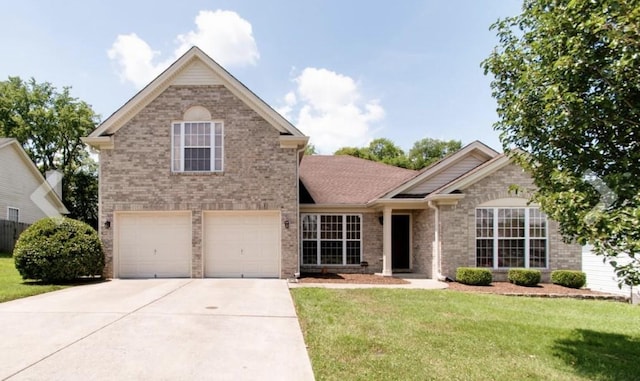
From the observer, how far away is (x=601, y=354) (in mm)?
6020

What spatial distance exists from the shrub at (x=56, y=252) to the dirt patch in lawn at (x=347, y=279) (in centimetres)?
716

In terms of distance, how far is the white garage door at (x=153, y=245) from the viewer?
13781mm

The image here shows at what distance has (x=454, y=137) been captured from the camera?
56.2 metres

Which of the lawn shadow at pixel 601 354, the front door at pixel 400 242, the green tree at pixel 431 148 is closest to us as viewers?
the lawn shadow at pixel 601 354

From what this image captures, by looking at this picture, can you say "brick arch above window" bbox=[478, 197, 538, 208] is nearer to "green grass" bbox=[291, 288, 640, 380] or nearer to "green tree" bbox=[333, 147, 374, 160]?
"green grass" bbox=[291, 288, 640, 380]

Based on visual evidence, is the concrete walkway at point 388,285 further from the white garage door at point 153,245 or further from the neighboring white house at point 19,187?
the neighboring white house at point 19,187

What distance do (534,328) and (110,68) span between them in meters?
17.7

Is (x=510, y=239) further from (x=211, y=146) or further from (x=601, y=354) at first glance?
(x=211, y=146)

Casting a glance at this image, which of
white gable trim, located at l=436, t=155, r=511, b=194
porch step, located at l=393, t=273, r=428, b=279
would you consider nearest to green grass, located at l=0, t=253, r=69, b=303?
porch step, located at l=393, t=273, r=428, b=279

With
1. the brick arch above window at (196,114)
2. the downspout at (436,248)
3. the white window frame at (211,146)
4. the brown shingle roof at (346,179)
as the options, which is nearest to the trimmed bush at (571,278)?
the downspout at (436,248)

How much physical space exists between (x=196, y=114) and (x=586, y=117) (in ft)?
40.0

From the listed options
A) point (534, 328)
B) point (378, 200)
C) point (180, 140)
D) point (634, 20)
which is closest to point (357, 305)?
point (534, 328)

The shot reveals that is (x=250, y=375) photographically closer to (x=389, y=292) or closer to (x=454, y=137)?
(x=389, y=292)

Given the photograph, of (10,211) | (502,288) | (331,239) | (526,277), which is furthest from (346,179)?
(10,211)
